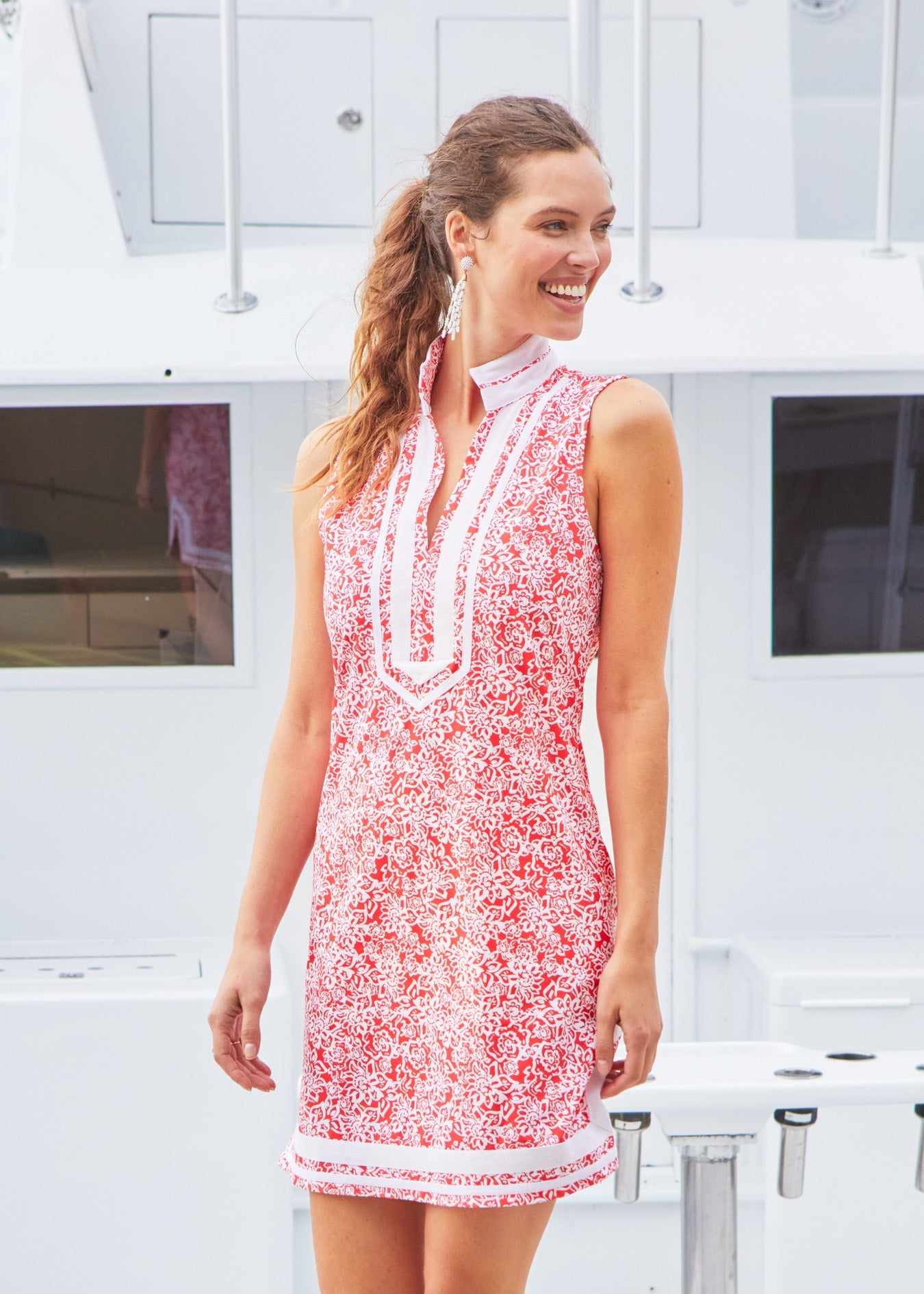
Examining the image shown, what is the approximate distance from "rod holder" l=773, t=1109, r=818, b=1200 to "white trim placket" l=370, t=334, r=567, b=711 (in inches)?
34.2

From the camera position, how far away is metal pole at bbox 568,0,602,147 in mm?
2281

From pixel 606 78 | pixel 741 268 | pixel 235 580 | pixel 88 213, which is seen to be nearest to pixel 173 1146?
pixel 235 580

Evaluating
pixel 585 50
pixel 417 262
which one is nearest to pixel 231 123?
pixel 585 50

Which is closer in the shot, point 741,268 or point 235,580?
point 741,268

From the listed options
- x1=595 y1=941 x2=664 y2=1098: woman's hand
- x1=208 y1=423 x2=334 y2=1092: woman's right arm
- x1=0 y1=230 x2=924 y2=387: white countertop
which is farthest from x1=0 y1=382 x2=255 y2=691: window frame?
x1=595 y1=941 x2=664 y2=1098: woman's hand

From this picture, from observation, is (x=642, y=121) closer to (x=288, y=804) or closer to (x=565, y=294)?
(x=565, y=294)

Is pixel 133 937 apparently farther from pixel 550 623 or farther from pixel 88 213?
pixel 550 623

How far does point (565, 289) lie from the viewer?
4.00 feet

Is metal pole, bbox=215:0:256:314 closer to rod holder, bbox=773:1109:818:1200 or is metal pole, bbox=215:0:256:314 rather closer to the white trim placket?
the white trim placket

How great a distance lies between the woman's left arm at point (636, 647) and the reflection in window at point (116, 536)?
1.82 metres

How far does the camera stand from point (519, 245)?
1.21m

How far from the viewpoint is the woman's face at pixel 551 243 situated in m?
1.20

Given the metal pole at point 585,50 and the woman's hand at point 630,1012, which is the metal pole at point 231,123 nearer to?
the metal pole at point 585,50

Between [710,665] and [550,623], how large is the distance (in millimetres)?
1882
